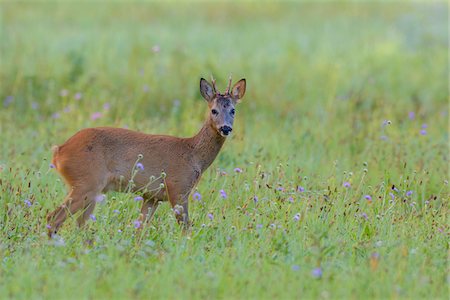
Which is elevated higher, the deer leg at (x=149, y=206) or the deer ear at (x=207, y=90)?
the deer ear at (x=207, y=90)

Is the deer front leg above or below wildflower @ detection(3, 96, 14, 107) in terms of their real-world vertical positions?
above

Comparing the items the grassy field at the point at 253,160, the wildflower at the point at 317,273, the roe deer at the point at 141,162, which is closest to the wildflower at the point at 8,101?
the grassy field at the point at 253,160

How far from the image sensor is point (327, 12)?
2355cm

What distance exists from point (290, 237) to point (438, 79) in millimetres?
8299

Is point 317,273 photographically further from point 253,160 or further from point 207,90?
point 253,160

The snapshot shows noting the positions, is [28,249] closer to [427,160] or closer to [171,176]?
[171,176]

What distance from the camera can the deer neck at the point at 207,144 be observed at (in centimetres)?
720

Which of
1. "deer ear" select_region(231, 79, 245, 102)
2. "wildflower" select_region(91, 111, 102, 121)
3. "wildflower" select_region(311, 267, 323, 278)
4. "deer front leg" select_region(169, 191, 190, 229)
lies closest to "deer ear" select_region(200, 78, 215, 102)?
"deer ear" select_region(231, 79, 245, 102)

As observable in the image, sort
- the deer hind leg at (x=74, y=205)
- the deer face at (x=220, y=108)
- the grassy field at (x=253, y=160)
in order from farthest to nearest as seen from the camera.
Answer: the deer face at (x=220, y=108), the deer hind leg at (x=74, y=205), the grassy field at (x=253, y=160)

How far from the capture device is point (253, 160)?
852 cm

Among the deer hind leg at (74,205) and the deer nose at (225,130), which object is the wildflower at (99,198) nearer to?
the deer hind leg at (74,205)

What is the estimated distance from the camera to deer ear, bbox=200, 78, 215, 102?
23.9ft

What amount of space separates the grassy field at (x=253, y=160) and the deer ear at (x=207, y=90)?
2.20 ft

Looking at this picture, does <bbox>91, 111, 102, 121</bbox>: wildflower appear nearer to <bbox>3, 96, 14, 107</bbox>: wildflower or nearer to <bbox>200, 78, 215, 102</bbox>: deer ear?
<bbox>3, 96, 14, 107</bbox>: wildflower
